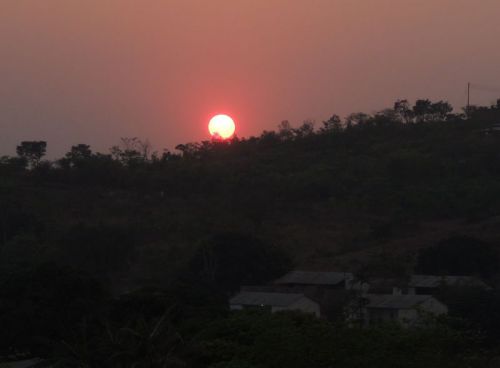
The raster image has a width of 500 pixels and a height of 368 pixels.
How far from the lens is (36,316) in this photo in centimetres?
2448

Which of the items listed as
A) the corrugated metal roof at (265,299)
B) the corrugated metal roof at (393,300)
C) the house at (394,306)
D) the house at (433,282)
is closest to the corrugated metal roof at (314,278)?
the house at (433,282)

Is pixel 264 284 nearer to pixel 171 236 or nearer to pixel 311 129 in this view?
pixel 171 236

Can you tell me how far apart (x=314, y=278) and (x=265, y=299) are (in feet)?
15.3

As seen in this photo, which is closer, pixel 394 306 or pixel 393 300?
pixel 394 306

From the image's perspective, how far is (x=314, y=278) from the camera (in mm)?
36719

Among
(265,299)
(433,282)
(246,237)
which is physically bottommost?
(265,299)

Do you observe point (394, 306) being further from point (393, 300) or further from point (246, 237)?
point (246, 237)

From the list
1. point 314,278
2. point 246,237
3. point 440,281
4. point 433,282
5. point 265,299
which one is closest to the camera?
point 265,299

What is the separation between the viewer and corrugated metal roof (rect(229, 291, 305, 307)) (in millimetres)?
31500

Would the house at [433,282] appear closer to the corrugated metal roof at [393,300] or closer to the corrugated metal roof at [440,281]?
the corrugated metal roof at [440,281]

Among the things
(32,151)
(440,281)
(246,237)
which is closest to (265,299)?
(440,281)

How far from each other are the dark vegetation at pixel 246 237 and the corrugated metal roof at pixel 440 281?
2.88ft

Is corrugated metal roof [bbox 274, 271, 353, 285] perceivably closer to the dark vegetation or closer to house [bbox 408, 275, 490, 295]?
the dark vegetation

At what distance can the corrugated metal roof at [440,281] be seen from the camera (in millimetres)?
32741
